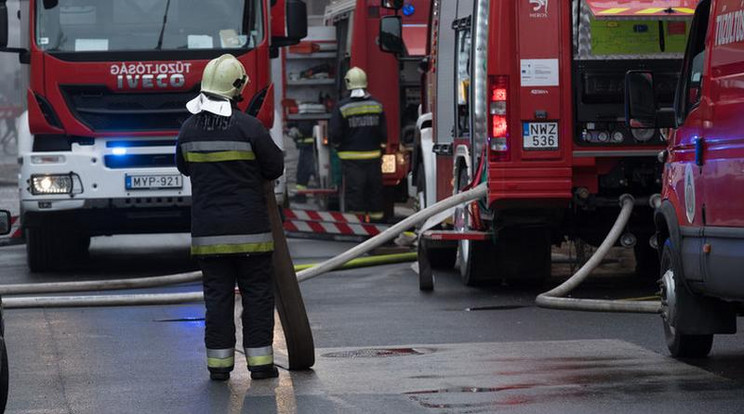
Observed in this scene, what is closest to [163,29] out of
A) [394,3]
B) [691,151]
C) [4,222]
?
[394,3]

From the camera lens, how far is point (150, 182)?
15445mm

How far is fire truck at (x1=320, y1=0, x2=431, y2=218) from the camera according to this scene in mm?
22375

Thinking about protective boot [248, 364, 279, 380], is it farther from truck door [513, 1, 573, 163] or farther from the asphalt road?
truck door [513, 1, 573, 163]

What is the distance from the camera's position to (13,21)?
1677 centimetres

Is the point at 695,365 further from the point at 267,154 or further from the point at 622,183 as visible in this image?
the point at 622,183

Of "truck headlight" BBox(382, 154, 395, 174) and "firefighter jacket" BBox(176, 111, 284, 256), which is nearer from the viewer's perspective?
"firefighter jacket" BBox(176, 111, 284, 256)

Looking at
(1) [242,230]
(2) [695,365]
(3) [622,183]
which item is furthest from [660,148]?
(1) [242,230]

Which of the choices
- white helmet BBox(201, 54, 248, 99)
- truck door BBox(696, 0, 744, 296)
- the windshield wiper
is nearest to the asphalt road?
truck door BBox(696, 0, 744, 296)

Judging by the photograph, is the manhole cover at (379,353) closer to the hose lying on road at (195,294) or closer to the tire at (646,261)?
the hose lying on road at (195,294)

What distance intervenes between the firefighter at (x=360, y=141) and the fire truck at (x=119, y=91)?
4.81m

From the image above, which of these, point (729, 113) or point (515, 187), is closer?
point (729, 113)

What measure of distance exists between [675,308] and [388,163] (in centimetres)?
1338

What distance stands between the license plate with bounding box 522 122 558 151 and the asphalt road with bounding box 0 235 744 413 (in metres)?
1.18

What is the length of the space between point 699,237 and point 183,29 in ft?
25.8
